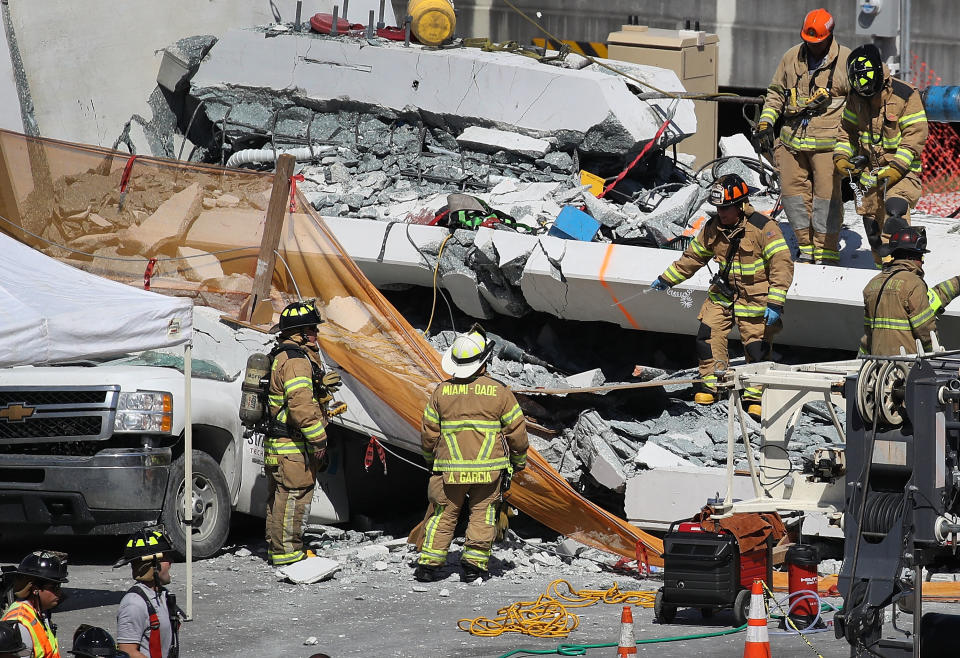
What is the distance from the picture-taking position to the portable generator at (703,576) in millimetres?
7938

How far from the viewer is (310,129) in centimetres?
1379

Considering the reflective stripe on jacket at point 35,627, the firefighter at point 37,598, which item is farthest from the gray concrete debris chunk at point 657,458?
the reflective stripe on jacket at point 35,627

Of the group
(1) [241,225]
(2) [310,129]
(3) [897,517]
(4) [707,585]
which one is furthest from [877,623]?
(2) [310,129]

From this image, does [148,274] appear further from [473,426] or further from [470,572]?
[470,572]

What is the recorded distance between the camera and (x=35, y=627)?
222 inches

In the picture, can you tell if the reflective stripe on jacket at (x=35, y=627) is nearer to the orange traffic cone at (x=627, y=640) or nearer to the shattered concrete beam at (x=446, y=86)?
the orange traffic cone at (x=627, y=640)

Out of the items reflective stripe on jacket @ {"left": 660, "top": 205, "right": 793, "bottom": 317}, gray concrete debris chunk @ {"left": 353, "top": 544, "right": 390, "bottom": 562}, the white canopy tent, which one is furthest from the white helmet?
the white canopy tent

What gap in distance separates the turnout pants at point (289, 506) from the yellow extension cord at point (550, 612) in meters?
1.82

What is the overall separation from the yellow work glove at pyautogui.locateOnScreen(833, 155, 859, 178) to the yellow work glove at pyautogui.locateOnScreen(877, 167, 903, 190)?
34cm

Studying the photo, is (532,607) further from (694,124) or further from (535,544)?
(694,124)

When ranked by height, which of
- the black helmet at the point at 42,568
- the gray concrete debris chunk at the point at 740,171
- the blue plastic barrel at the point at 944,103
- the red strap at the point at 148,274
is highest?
the blue plastic barrel at the point at 944,103

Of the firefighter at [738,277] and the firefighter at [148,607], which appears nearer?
the firefighter at [148,607]

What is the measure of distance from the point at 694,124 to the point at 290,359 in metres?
5.63

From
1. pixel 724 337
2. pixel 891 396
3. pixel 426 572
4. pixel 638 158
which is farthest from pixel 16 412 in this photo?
pixel 638 158
